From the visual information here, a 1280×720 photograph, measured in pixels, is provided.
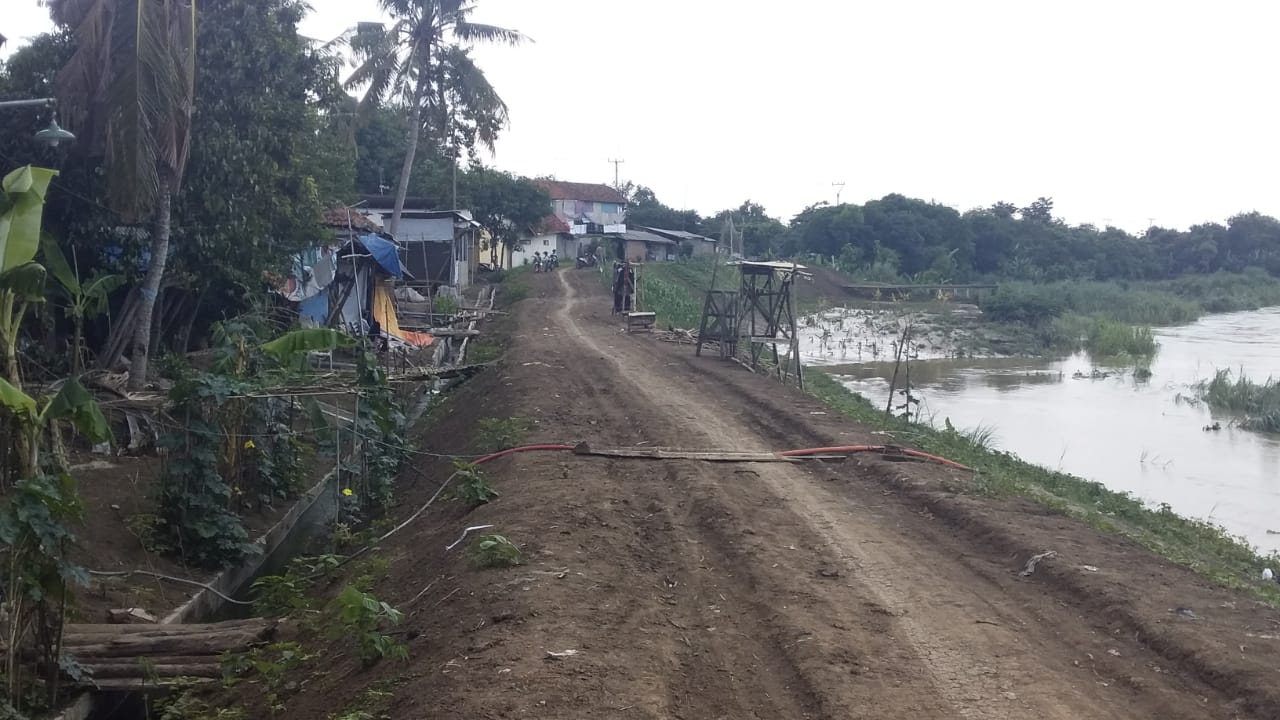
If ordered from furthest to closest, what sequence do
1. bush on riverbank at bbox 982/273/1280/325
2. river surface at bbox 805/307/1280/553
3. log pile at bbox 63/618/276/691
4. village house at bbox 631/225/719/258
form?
village house at bbox 631/225/719/258
bush on riverbank at bbox 982/273/1280/325
river surface at bbox 805/307/1280/553
log pile at bbox 63/618/276/691

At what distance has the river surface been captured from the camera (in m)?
15.4

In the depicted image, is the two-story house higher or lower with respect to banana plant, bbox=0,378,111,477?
higher

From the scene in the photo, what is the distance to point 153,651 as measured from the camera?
23.1 feet

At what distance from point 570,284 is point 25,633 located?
3491 centimetres

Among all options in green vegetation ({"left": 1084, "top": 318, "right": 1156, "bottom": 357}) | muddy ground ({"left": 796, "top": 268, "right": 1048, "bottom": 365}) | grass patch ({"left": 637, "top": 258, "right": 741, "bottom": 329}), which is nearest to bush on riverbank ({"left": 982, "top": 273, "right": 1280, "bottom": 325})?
muddy ground ({"left": 796, "top": 268, "right": 1048, "bottom": 365})

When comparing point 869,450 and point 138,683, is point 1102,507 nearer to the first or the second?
point 869,450

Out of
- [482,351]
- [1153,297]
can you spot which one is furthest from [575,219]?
[482,351]

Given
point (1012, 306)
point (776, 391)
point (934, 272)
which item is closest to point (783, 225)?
point (934, 272)

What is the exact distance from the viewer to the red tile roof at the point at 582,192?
73.1 m

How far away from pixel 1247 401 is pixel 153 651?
2364 centimetres

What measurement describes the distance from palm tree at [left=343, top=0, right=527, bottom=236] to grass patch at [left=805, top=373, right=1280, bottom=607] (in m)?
14.8

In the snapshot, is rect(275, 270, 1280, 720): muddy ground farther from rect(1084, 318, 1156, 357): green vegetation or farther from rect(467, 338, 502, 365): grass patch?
rect(1084, 318, 1156, 357): green vegetation

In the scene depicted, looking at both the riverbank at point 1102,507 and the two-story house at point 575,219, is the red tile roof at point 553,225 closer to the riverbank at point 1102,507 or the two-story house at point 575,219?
the two-story house at point 575,219

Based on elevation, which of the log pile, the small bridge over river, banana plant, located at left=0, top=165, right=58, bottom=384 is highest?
banana plant, located at left=0, top=165, right=58, bottom=384
